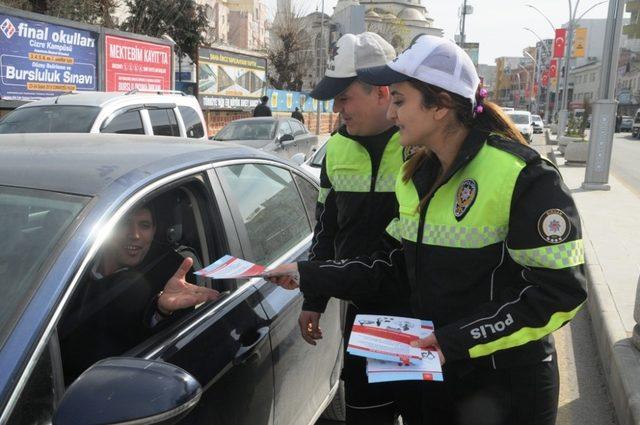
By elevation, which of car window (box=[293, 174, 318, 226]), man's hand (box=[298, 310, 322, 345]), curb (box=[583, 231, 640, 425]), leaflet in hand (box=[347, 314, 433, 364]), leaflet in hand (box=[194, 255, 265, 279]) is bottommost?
curb (box=[583, 231, 640, 425])

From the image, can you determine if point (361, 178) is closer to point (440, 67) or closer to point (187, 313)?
point (440, 67)

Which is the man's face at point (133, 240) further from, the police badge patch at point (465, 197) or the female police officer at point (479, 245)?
the police badge patch at point (465, 197)

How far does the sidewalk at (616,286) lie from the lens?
3.32 meters

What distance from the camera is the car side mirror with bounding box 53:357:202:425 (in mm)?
1323

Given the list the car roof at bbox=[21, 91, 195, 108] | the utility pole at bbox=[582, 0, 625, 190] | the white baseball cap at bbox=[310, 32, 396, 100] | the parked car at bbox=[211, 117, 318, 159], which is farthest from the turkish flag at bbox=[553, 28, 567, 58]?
the white baseball cap at bbox=[310, 32, 396, 100]

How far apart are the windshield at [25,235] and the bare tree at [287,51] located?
4064 centimetres

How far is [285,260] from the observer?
9.03ft

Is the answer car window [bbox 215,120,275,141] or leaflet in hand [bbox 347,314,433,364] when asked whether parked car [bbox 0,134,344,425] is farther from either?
car window [bbox 215,120,275,141]

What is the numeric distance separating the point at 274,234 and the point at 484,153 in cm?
127

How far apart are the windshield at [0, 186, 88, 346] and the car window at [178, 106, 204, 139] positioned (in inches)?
238

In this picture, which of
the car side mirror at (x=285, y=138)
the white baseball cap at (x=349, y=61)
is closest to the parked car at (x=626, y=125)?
the car side mirror at (x=285, y=138)

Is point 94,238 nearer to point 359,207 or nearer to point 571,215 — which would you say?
point 359,207

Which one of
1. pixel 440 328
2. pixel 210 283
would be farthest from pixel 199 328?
pixel 440 328

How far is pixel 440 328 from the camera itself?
1764mm
